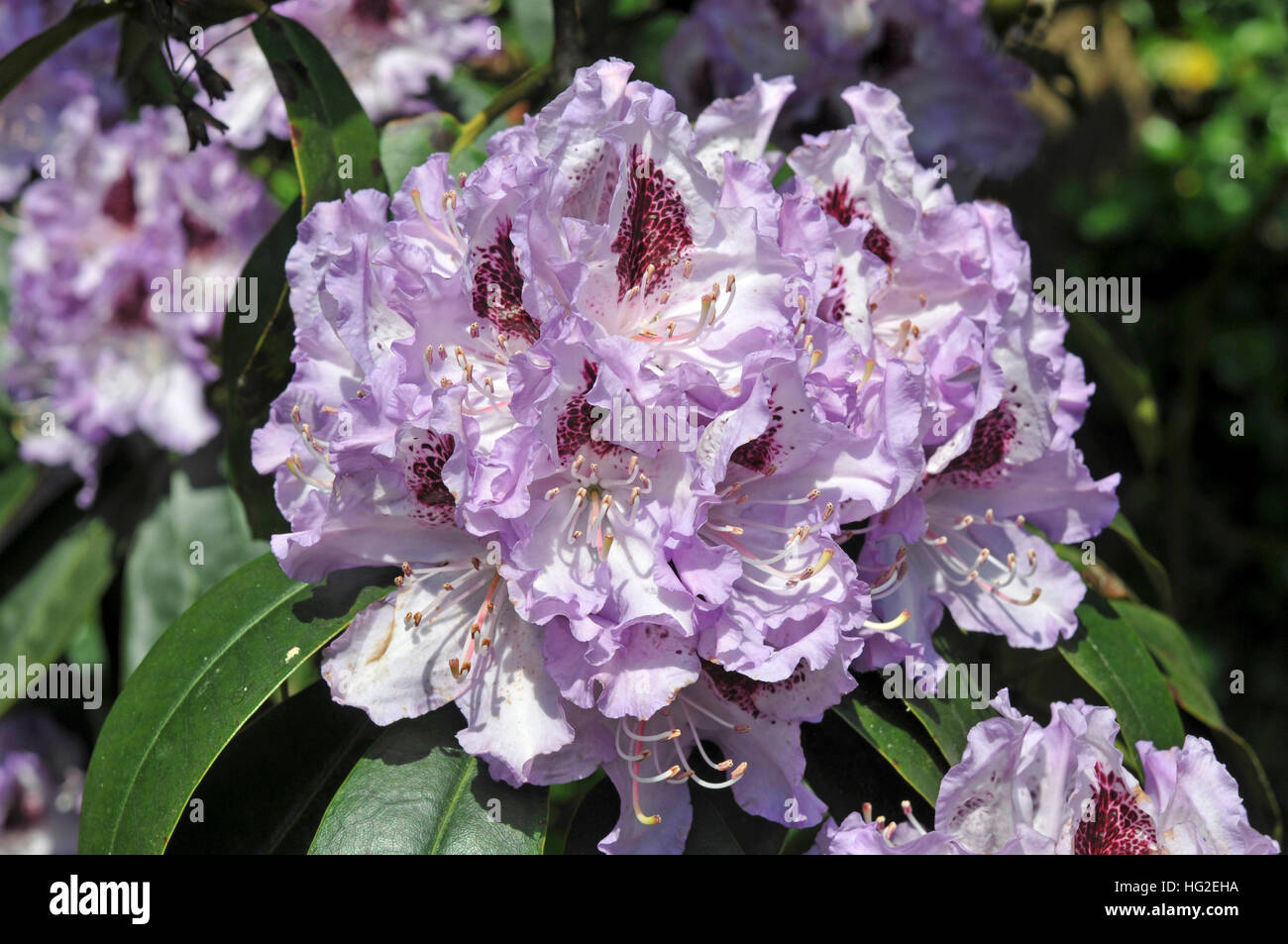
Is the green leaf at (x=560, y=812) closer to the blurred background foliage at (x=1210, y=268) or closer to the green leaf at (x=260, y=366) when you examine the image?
the green leaf at (x=260, y=366)

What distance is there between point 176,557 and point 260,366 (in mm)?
686

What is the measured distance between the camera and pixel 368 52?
65.6 inches

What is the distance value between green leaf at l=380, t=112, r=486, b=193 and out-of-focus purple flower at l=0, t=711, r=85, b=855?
4.04 feet

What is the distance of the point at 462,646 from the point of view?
1.02m

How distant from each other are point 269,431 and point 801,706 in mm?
496

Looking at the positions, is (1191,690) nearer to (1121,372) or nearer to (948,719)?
(948,719)

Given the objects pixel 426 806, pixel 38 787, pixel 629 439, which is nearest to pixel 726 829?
pixel 426 806

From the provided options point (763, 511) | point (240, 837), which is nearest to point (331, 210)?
point (763, 511)

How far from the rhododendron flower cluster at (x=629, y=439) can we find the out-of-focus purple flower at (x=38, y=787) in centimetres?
124

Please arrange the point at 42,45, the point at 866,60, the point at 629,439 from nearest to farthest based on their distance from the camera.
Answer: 1. the point at 629,439
2. the point at 42,45
3. the point at 866,60

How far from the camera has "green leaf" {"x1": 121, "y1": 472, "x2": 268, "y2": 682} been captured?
5.65 feet

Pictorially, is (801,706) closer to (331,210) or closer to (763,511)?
(763,511)

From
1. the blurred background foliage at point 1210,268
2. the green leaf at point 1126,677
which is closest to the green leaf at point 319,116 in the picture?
the green leaf at point 1126,677

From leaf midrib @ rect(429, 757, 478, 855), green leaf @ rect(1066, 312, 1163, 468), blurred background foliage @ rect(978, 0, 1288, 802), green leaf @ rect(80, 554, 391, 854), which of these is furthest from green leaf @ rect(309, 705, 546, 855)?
blurred background foliage @ rect(978, 0, 1288, 802)
